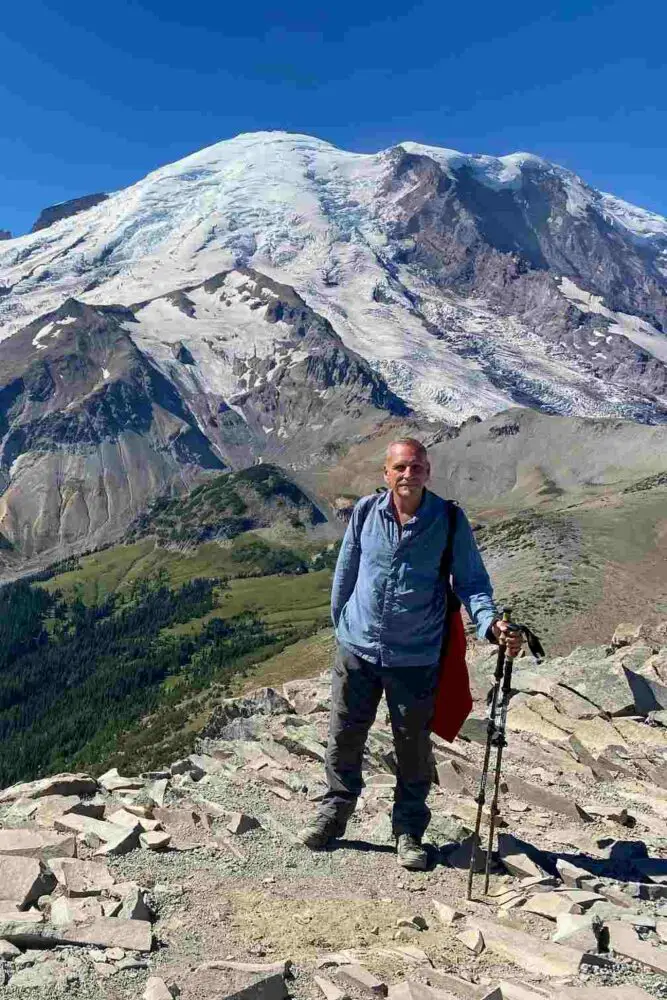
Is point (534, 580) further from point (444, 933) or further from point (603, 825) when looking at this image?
point (444, 933)

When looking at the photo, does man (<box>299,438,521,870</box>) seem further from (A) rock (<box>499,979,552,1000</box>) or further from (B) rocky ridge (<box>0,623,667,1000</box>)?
(A) rock (<box>499,979,552,1000</box>)

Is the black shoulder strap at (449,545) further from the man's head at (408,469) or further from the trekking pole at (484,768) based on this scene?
the trekking pole at (484,768)

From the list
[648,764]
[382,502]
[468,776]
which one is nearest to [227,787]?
[468,776]

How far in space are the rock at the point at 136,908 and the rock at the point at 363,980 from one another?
2019 millimetres

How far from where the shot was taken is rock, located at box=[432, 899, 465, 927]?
8.38m

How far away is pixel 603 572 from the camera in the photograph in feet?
238

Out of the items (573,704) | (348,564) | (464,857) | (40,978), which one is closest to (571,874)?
(464,857)

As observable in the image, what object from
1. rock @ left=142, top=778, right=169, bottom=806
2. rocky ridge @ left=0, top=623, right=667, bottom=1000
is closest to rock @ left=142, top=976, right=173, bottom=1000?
rocky ridge @ left=0, top=623, right=667, bottom=1000

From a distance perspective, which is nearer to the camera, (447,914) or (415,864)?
(447,914)

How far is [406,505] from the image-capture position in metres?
9.58

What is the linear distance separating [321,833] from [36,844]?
333 cm

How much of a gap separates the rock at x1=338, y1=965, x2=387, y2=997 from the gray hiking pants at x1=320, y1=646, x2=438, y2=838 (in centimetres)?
318

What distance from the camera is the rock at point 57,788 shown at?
38.6ft

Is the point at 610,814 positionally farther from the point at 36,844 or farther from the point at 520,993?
the point at 36,844
